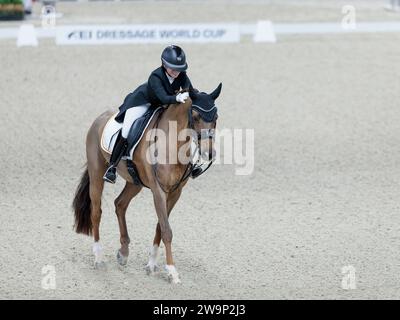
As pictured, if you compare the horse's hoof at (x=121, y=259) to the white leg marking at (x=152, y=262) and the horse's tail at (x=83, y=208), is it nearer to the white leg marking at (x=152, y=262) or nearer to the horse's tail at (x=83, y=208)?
the white leg marking at (x=152, y=262)

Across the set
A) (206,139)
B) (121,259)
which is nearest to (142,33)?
(121,259)

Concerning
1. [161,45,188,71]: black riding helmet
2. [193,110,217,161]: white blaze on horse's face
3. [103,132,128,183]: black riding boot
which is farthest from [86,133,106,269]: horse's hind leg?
[193,110,217,161]: white blaze on horse's face

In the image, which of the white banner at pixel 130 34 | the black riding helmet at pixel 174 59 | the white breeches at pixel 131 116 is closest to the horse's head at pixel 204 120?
the black riding helmet at pixel 174 59

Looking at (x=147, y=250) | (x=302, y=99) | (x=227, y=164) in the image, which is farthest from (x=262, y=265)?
(x=302, y=99)

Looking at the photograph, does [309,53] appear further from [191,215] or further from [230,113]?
[191,215]

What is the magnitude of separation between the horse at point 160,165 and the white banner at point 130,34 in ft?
43.7

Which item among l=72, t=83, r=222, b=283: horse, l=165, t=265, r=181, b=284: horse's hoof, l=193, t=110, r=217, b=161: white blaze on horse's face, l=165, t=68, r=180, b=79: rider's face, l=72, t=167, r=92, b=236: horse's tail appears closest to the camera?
l=193, t=110, r=217, b=161: white blaze on horse's face

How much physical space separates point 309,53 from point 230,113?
5.38 m

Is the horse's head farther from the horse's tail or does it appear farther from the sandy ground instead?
the horse's tail

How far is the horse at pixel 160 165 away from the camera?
8.52 meters

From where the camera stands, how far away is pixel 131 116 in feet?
31.1

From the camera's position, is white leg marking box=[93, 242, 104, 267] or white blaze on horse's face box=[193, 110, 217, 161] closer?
white blaze on horse's face box=[193, 110, 217, 161]

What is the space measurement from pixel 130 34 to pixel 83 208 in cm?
1367

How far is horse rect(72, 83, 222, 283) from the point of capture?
8523mm
